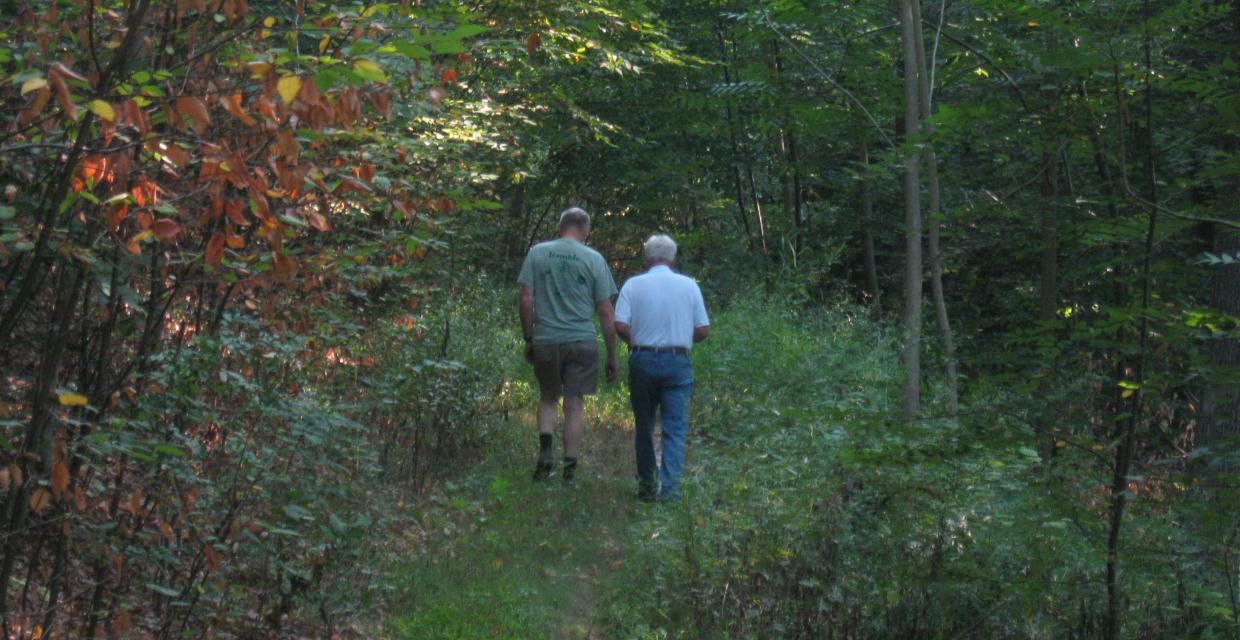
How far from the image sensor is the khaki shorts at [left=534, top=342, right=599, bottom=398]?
898cm

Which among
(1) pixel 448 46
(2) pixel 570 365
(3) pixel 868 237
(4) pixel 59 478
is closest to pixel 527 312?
(2) pixel 570 365

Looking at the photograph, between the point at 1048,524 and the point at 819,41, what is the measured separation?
12203 millimetres

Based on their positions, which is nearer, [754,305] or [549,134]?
[754,305]

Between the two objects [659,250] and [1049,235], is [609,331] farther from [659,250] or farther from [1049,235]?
[1049,235]

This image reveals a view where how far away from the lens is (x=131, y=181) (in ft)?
12.4

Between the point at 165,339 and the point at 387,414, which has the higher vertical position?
the point at 165,339

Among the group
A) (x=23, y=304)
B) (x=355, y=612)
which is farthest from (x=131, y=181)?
(x=355, y=612)

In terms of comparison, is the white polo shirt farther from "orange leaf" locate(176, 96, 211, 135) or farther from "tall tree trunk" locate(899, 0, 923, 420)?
"orange leaf" locate(176, 96, 211, 135)

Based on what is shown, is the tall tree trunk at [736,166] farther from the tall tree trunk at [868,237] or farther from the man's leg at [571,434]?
the man's leg at [571,434]

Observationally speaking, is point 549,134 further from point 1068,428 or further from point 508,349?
point 1068,428

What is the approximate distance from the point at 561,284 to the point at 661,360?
1033mm

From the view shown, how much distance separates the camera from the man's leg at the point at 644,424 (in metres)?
8.70

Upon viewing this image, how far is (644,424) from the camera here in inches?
345

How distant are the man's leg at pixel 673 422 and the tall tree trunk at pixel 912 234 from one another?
1.63m
